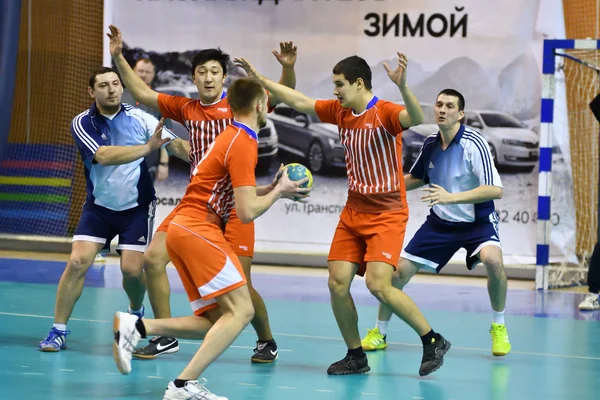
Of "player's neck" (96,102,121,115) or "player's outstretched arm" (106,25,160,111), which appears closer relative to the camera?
"player's outstretched arm" (106,25,160,111)

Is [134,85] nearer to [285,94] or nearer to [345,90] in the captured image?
[285,94]

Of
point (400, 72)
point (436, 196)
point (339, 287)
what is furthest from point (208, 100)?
point (436, 196)

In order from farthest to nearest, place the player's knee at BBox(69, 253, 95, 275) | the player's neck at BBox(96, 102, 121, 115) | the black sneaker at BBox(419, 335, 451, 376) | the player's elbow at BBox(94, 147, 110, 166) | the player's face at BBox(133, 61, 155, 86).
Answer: the player's face at BBox(133, 61, 155, 86)
the player's neck at BBox(96, 102, 121, 115)
the player's knee at BBox(69, 253, 95, 275)
the player's elbow at BBox(94, 147, 110, 166)
the black sneaker at BBox(419, 335, 451, 376)

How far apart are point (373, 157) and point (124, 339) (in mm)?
2161

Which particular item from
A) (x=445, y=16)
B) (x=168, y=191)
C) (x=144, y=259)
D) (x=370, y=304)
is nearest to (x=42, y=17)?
(x=168, y=191)

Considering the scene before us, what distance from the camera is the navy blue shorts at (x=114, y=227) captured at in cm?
741

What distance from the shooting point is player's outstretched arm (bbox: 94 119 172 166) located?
6680 mm

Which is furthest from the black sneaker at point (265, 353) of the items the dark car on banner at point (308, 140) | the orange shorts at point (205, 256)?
the dark car on banner at point (308, 140)

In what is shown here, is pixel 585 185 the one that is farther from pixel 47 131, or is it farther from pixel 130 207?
pixel 47 131

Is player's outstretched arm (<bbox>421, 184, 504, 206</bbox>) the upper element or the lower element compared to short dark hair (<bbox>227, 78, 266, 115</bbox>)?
lower

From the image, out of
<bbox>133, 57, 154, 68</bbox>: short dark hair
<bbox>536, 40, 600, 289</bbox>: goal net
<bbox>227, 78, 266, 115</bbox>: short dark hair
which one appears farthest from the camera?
<bbox>133, 57, 154, 68</bbox>: short dark hair

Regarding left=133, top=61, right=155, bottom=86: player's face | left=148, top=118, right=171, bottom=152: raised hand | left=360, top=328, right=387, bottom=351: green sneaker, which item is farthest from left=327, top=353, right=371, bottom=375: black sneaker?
left=133, top=61, right=155, bottom=86: player's face

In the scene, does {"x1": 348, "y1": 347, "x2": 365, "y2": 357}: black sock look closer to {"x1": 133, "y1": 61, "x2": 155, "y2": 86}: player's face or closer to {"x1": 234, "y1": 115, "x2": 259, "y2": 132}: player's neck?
{"x1": 234, "y1": 115, "x2": 259, "y2": 132}: player's neck

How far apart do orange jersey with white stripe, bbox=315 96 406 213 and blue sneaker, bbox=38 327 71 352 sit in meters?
2.32
